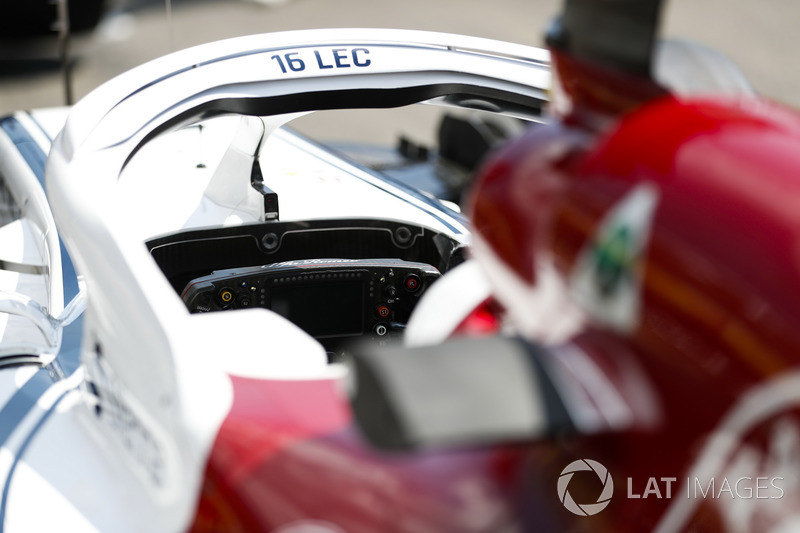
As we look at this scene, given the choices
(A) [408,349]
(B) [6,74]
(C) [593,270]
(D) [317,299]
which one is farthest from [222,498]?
(B) [6,74]

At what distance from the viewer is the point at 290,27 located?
8.95 m

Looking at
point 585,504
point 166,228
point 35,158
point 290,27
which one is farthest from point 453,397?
point 290,27

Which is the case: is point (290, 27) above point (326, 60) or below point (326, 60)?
above

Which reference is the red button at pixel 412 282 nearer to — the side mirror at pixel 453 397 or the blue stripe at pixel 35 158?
the blue stripe at pixel 35 158

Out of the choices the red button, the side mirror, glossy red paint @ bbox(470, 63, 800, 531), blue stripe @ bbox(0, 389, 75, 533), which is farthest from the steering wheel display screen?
the side mirror

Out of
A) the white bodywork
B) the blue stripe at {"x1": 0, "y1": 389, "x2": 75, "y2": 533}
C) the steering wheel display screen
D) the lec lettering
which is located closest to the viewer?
the white bodywork

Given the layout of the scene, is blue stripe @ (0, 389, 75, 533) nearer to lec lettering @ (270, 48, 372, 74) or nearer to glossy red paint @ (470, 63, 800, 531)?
lec lettering @ (270, 48, 372, 74)

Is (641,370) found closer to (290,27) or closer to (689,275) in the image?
Result: (689,275)

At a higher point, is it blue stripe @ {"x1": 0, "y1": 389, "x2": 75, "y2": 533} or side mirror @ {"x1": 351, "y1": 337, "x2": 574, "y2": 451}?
side mirror @ {"x1": 351, "y1": 337, "x2": 574, "y2": 451}

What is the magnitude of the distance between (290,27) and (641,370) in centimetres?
841

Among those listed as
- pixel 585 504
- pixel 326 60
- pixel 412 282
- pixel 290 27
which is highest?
pixel 290 27

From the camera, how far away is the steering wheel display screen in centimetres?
240

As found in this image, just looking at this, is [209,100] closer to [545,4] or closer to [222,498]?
[222,498]
